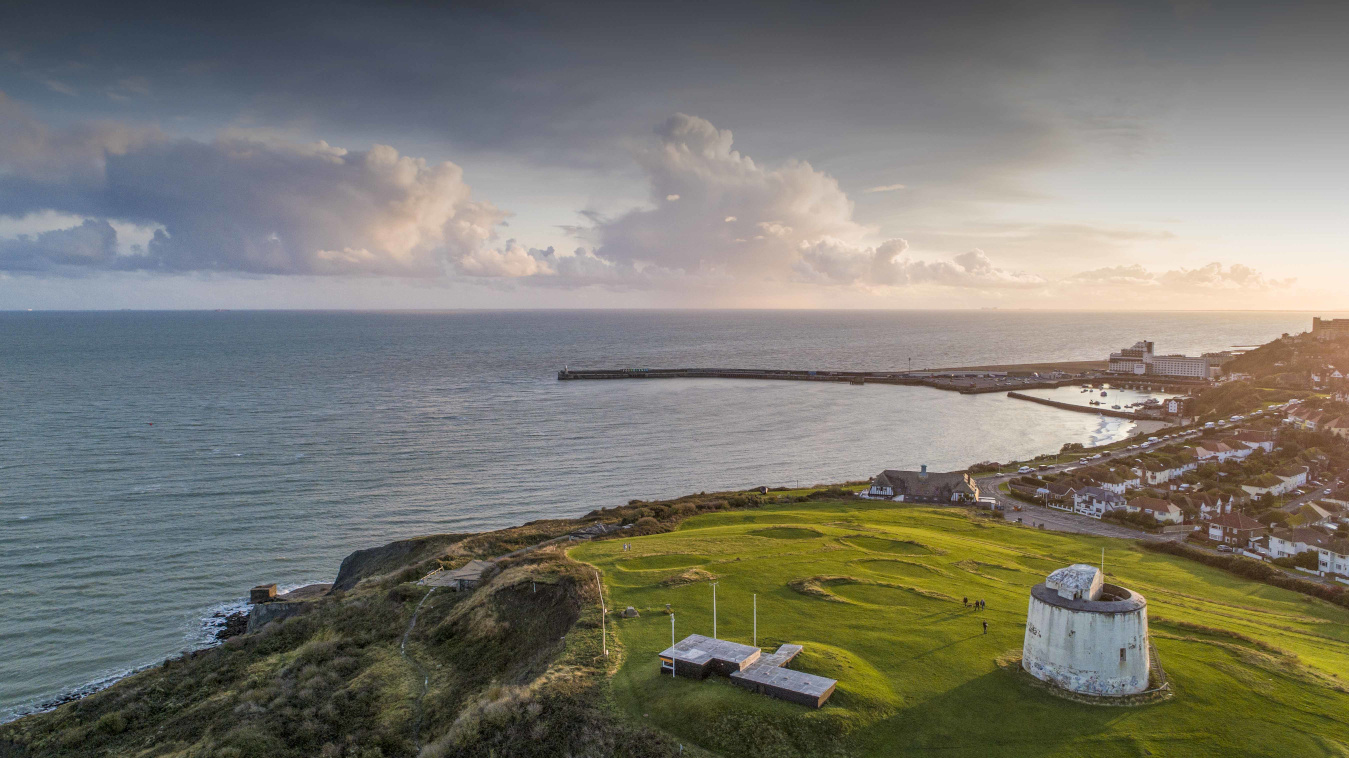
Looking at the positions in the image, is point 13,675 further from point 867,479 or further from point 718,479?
point 867,479

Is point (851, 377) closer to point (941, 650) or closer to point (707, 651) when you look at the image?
point (941, 650)

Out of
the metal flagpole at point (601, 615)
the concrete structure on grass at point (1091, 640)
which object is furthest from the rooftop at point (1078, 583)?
the metal flagpole at point (601, 615)

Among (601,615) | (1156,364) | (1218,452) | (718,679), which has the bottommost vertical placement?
(1218,452)

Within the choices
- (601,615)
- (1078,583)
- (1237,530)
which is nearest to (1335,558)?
(1237,530)

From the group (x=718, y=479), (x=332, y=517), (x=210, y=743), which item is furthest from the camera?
(x=718, y=479)

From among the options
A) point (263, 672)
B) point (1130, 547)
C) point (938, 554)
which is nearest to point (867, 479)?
point (1130, 547)

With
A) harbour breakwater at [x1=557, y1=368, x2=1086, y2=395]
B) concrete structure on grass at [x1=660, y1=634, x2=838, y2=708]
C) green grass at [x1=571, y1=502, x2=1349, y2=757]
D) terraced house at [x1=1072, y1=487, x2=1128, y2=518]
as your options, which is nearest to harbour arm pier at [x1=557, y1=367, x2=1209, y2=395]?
harbour breakwater at [x1=557, y1=368, x2=1086, y2=395]
